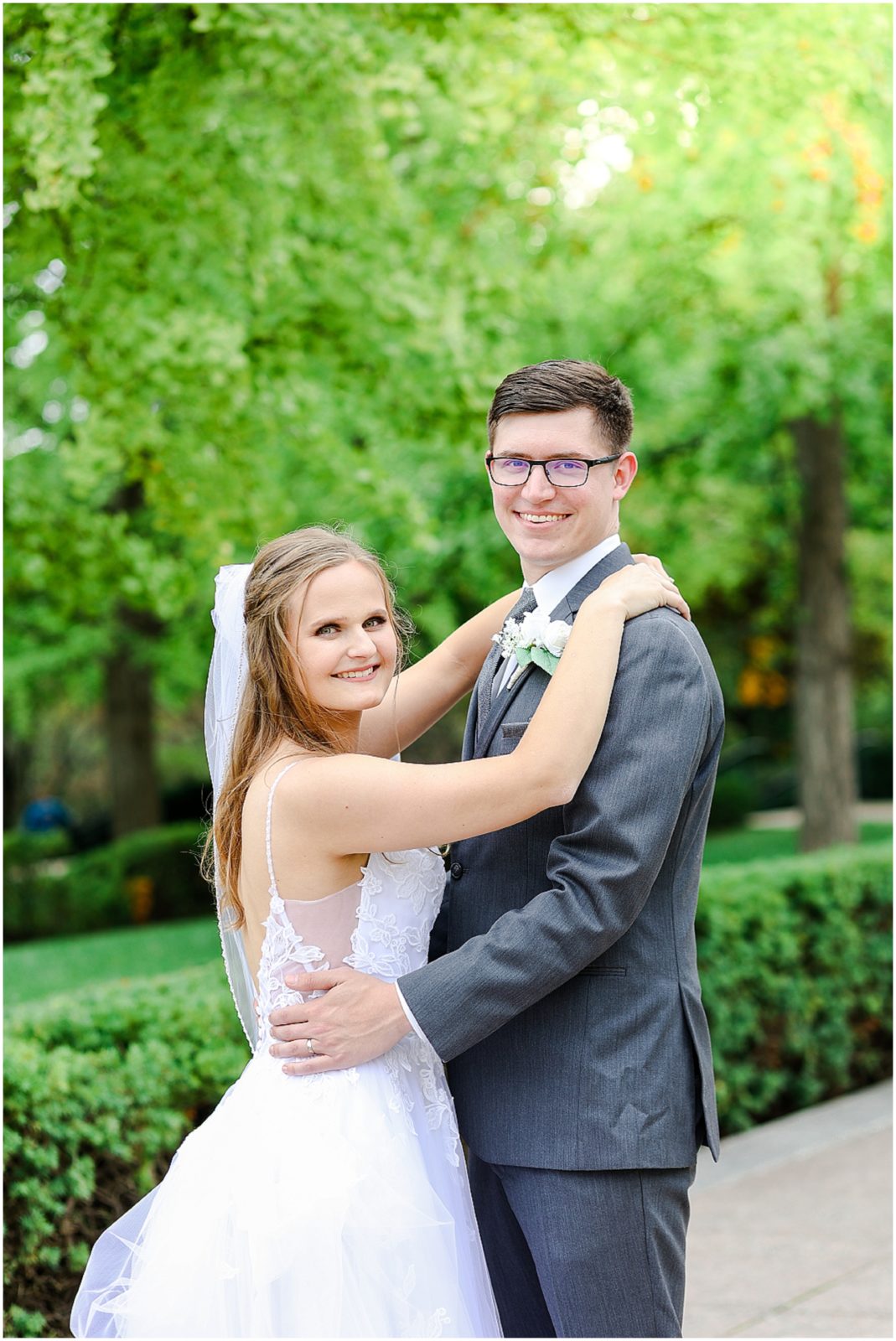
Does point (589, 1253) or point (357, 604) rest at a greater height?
point (357, 604)

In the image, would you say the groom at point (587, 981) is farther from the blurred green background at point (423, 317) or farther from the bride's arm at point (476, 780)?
the blurred green background at point (423, 317)

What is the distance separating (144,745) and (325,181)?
1128 cm

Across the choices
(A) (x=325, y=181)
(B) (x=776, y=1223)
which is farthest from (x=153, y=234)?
(B) (x=776, y=1223)

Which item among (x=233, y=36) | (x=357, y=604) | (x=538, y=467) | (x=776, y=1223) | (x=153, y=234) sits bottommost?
(x=776, y=1223)

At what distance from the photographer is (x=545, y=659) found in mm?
2729

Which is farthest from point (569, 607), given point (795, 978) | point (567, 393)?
point (795, 978)

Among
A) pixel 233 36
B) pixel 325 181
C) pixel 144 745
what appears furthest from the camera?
pixel 144 745

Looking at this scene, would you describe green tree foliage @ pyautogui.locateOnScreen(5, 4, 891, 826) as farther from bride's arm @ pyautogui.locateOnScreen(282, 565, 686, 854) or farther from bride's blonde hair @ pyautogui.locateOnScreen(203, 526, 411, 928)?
bride's arm @ pyautogui.locateOnScreen(282, 565, 686, 854)

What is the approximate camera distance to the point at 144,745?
1709cm

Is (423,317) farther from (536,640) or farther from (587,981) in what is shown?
(587,981)

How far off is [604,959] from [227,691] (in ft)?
3.23

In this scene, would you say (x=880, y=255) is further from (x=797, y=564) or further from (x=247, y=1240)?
(x=247, y=1240)

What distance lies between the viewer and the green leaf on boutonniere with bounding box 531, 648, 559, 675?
107 inches

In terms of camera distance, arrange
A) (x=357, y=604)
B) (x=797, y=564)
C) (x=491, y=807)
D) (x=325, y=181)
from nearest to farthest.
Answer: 1. (x=491, y=807)
2. (x=357, y=604)
3. (x=325, y=181)
4. (x=797, y=564)
